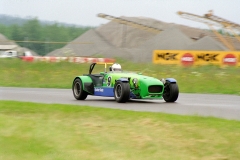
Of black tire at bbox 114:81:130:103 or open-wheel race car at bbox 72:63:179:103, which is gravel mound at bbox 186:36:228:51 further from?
black tire at bbox 114:81:130:103

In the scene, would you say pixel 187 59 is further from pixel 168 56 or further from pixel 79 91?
pixel 79 91

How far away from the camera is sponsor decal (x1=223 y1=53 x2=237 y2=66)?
31.3 meters

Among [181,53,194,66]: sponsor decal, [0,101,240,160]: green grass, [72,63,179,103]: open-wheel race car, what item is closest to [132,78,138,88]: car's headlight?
[72,63,179,103]: open-wheel race car

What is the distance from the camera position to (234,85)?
952 inches

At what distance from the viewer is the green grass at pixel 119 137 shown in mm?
8148

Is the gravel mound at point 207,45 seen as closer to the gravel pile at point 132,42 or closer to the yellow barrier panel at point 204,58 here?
the gravel pile at point 132,42

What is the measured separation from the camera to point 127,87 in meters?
15.2

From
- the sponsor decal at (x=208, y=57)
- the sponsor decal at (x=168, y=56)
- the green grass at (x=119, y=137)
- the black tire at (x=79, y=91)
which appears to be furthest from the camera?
the sponsor decal at (x=168, y=56)

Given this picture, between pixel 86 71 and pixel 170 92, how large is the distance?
13393 mm

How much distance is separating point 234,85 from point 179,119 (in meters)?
14.4

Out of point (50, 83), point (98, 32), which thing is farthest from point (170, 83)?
point (98, 32)

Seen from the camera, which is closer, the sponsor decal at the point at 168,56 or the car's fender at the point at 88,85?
the car's fender at the point at 88,85

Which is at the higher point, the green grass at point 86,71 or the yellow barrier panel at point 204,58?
the yellow barrier panel at point 204,58

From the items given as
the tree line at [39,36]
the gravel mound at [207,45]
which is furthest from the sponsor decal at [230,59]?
the tree line at [39,36]
